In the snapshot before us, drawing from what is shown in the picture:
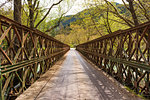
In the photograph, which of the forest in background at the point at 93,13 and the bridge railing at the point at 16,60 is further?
the forest in background at the point at 93,13

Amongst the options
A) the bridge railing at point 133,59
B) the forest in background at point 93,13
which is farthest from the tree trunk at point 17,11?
the bridge railing at point 133,59

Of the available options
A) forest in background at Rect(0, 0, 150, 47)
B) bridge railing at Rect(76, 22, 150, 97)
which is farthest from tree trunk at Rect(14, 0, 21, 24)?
bridge railing at Rect(76, 22, 150, 97)

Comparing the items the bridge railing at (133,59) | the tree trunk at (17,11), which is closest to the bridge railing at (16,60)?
the tree trunk at (17,11)

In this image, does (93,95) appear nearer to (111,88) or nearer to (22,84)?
(111,88)

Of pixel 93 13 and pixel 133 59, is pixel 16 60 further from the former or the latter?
pixel 93 13

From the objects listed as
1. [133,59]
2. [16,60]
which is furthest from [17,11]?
[133,59]

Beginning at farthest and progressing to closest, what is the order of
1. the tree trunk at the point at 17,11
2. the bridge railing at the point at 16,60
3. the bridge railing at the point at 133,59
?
1. the tree trunk at the point at 17,11
2. the bridge railing at the point at 133,59
3. the bridge railing at the point at 16,60

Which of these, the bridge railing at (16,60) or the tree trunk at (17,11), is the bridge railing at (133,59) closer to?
the bridge railing at (16,60)

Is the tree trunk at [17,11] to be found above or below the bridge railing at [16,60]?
above

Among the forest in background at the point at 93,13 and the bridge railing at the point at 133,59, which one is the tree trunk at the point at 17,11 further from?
the bridge railing at the point at 133,59

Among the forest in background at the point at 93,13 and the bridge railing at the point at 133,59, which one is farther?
the forest in background at the point at 93,13

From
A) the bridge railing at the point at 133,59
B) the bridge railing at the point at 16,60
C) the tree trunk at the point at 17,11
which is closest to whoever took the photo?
the bridge railing at the point at 16,60

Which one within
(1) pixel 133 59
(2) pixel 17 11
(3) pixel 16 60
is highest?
(2) pixel 17 11

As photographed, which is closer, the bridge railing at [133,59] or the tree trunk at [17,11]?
the bridge railing at [133,59]
